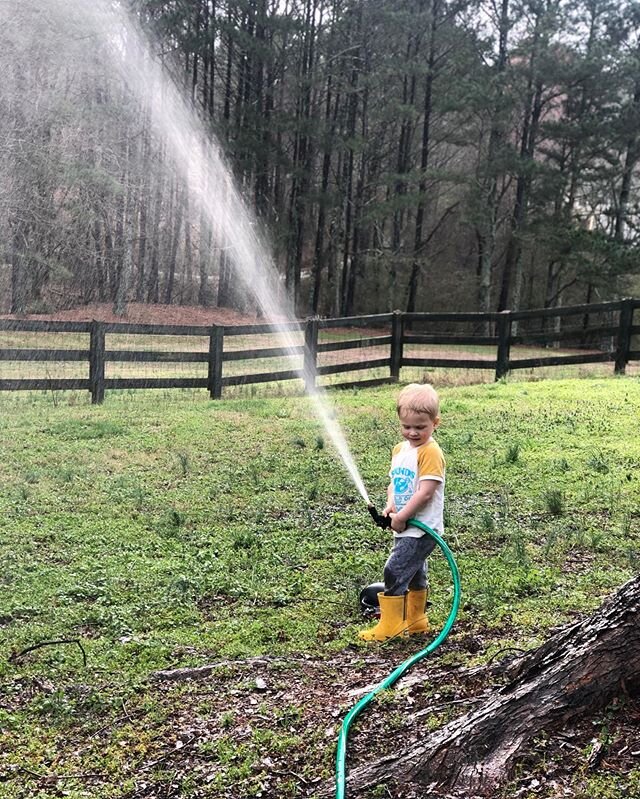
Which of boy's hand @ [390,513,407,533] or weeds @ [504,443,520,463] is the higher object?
boy's hand @ [390,513,407,533]

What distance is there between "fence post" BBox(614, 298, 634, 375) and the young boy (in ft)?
34.1

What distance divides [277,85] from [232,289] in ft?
29.0

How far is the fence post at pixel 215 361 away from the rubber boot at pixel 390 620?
838 cm

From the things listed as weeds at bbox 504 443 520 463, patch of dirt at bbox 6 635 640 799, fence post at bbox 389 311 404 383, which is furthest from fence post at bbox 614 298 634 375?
patch of dirt at bbox 6 635 640 799

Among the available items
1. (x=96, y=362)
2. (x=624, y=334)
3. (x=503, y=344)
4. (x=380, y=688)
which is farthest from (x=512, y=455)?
(x=624, y=334)

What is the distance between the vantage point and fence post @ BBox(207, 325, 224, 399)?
11633mm

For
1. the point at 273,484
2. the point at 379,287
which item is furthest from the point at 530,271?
the point at 273,484

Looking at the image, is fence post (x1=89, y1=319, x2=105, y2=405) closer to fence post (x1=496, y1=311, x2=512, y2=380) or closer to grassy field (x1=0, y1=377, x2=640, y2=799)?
grassy field (x1=0, y1=377, x2=640, y2=799)

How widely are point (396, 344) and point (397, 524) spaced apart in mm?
10140

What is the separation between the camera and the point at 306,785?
2.46 m

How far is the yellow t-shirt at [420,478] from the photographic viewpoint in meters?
3.61

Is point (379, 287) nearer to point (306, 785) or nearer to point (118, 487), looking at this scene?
point (118, 487)

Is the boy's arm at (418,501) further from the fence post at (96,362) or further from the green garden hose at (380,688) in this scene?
the fence post at (96,362)

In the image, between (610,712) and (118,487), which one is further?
(118,487)
